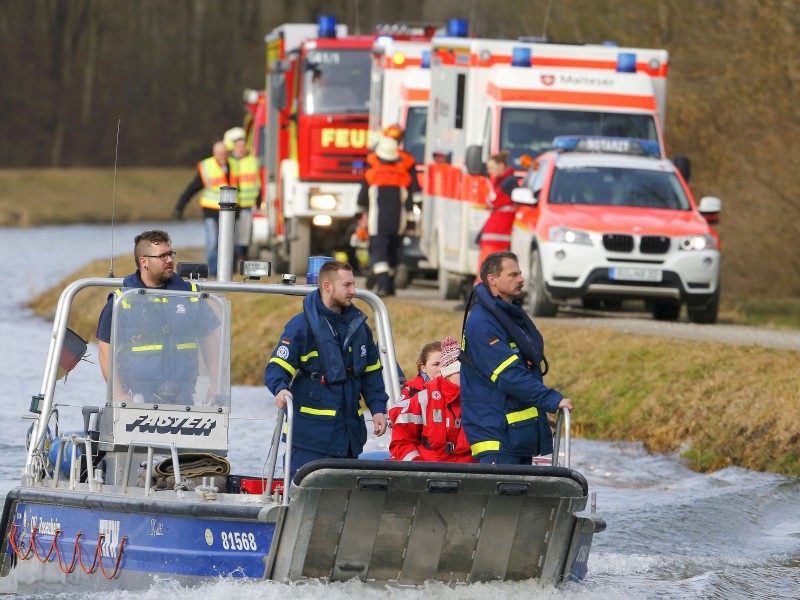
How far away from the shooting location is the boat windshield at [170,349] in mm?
11070

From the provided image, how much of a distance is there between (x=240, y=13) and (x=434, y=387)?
264 ft

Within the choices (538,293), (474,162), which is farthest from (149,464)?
(474,162)

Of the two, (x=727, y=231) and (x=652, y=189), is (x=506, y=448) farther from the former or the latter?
(x=727, y=231)

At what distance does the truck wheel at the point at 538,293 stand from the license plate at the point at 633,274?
2.49 feet

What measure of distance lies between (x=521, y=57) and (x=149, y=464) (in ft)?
43.6

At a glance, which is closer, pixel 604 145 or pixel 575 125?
pixel 604 145

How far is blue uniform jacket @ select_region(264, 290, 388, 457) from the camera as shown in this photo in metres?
10.5

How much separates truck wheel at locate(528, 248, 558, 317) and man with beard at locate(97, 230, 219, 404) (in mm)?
10137

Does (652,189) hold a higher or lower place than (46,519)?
higher

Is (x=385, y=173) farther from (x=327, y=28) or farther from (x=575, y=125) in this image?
(x=327, y=28)

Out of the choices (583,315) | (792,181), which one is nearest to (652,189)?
(583,315)

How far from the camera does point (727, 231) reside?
29.2 m

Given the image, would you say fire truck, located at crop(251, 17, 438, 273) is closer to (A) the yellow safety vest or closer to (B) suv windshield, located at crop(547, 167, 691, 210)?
(A) the yellow safety vest

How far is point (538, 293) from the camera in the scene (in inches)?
844
